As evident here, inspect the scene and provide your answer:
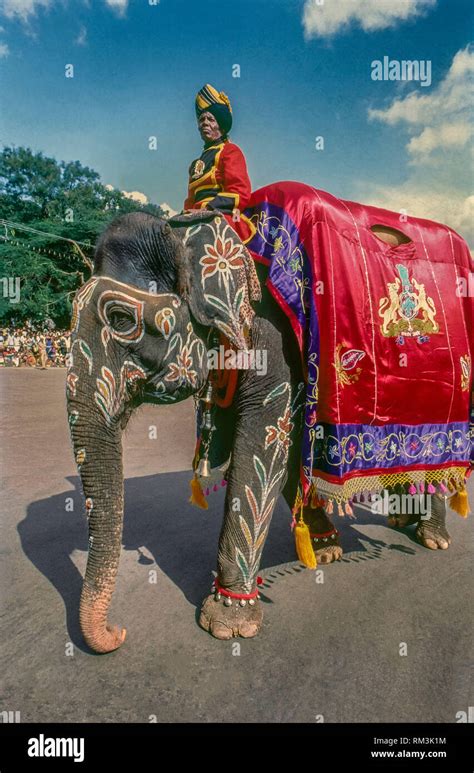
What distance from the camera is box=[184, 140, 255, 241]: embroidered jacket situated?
3166mm

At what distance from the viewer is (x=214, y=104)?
11.4 feet

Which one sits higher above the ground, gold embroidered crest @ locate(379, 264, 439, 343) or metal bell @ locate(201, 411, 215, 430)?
gold embroidered crest @ locate(379, 264, 439, 343)

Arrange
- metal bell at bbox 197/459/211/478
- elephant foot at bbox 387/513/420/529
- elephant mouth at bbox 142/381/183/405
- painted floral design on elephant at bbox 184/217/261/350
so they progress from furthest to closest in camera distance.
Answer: elephant foot at bbox 387/513/420/529 < metal bell at bbox 197/459/211/478 < painted floral design on elephant at bbox 184/217/261/350 < elephant mouth at bbox 142/381/183/405

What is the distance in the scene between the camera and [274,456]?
3107 millimetres

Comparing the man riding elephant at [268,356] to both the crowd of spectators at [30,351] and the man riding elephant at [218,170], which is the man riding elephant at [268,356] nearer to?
the man riding elephant at [218,170]

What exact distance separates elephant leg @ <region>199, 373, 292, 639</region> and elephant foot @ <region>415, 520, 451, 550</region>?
2075 mm

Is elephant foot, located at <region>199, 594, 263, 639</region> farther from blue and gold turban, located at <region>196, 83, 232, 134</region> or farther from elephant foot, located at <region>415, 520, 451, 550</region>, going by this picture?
blue and gold turban, located at <region>196, 83, 232, 134</region>

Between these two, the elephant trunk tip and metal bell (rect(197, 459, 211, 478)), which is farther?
metal bell (rect(197, 459, 211, 478))

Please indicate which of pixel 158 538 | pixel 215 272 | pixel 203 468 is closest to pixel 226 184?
pixel 215 272

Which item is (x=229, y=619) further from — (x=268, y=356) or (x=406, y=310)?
(x=406, y=310)

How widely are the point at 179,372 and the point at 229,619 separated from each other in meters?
1.49

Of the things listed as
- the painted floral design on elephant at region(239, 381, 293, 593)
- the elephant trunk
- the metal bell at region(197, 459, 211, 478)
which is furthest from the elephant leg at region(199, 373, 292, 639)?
the elephant trunk
